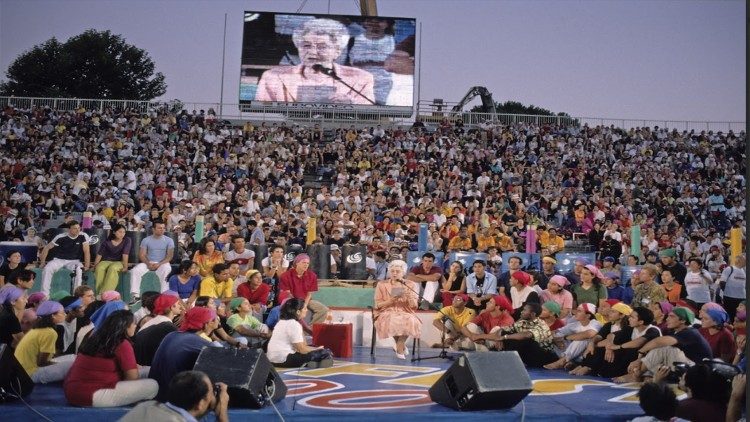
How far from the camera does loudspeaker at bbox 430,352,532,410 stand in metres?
6.49

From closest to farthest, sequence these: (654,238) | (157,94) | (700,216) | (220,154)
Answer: (654,238) → (700,216) → (220,154) → (157,94)

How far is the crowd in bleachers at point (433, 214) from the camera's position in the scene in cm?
920

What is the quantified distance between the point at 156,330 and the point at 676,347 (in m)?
5.14

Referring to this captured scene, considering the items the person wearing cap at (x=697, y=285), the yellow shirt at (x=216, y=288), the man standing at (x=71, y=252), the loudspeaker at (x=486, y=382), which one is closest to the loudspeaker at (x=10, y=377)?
the loudspeaker at (x=486, y=382)

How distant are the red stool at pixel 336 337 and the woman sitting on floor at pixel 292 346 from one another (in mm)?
1114

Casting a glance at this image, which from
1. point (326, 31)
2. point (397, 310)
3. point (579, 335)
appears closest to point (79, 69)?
point (326, 31)

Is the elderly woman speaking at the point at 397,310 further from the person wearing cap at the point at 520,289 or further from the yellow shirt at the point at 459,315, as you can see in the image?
the person wearing cap at the point at 520,289

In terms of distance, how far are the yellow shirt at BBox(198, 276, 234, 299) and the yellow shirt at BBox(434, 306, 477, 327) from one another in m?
2.96

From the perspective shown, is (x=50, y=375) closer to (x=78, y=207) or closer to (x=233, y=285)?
(x=233, y=285)

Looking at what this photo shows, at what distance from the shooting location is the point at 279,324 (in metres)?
8.84

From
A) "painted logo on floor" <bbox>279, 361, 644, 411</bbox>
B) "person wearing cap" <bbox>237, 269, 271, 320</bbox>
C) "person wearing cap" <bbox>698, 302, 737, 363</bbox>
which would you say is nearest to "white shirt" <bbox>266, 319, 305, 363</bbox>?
"painted logo on floor" <bbox>279, 361, 644, 411</bbox>


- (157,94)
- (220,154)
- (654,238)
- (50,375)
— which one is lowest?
(50,375)

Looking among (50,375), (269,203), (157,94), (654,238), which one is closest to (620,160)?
(654,238)

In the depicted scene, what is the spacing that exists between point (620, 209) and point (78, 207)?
548 inches
